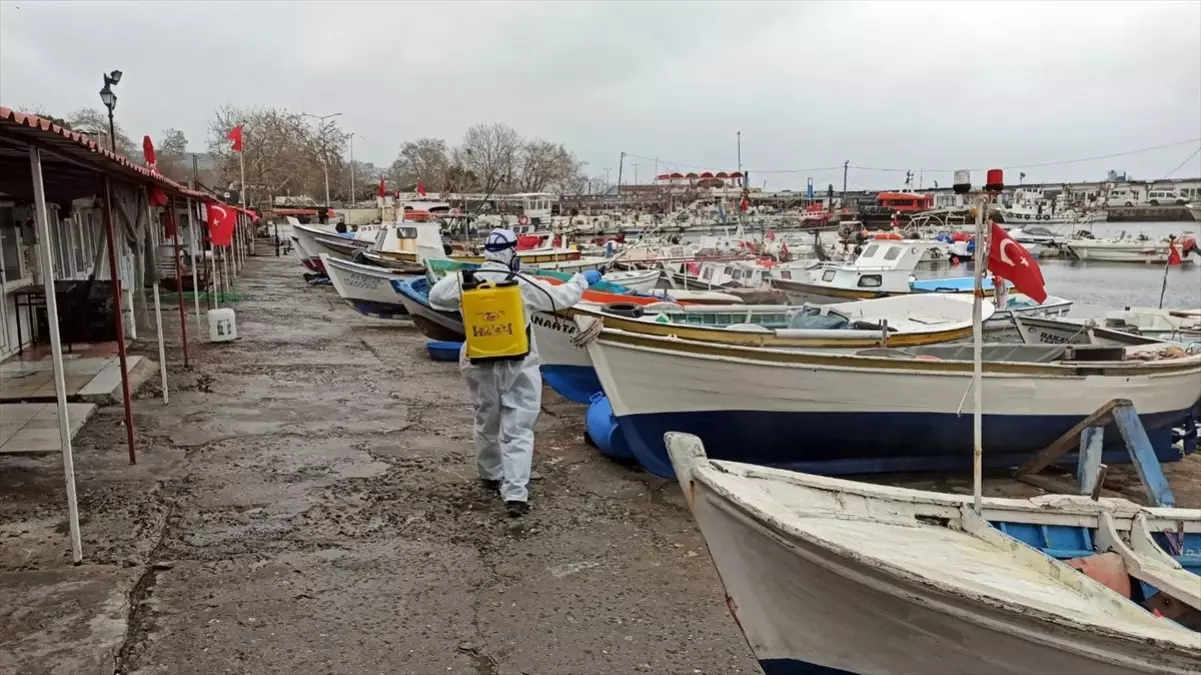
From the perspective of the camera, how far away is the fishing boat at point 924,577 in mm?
2494

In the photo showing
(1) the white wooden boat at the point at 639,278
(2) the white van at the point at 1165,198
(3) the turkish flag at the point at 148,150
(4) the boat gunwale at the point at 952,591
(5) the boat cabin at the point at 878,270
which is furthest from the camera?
(2) the white van at the point at 1165,198

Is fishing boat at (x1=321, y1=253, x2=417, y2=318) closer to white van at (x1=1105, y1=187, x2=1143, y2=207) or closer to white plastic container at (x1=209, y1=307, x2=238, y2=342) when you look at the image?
white plastic container at (x1=209, y1=307, x2=238, y2=342)

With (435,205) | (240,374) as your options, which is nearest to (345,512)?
(240,374)

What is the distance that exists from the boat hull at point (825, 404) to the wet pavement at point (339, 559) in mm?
720

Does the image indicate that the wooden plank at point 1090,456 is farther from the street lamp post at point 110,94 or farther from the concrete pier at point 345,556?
the street lamp post at point 110,94

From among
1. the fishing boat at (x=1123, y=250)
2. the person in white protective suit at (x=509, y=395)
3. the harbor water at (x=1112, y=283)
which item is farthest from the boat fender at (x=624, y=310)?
the fishing boat at (x=1123, y=250)

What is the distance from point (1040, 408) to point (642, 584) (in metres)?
4.08

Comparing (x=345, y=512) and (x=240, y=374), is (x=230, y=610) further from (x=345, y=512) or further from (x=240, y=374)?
(x=240, y=374)

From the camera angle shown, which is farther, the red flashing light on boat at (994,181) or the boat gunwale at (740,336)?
the boat gunwale at (740,336)

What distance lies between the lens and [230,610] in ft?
14.0

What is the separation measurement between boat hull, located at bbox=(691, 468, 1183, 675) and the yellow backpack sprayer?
2669 millimetres

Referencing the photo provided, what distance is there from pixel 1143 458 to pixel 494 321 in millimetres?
4544

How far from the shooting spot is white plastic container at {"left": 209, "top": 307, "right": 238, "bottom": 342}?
12875 millimetres

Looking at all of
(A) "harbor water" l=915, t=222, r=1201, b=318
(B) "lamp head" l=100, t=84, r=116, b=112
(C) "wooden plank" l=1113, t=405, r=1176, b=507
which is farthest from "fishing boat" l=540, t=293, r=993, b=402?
(A) "harbor water" l=915, t=222, r=1201, b=318
